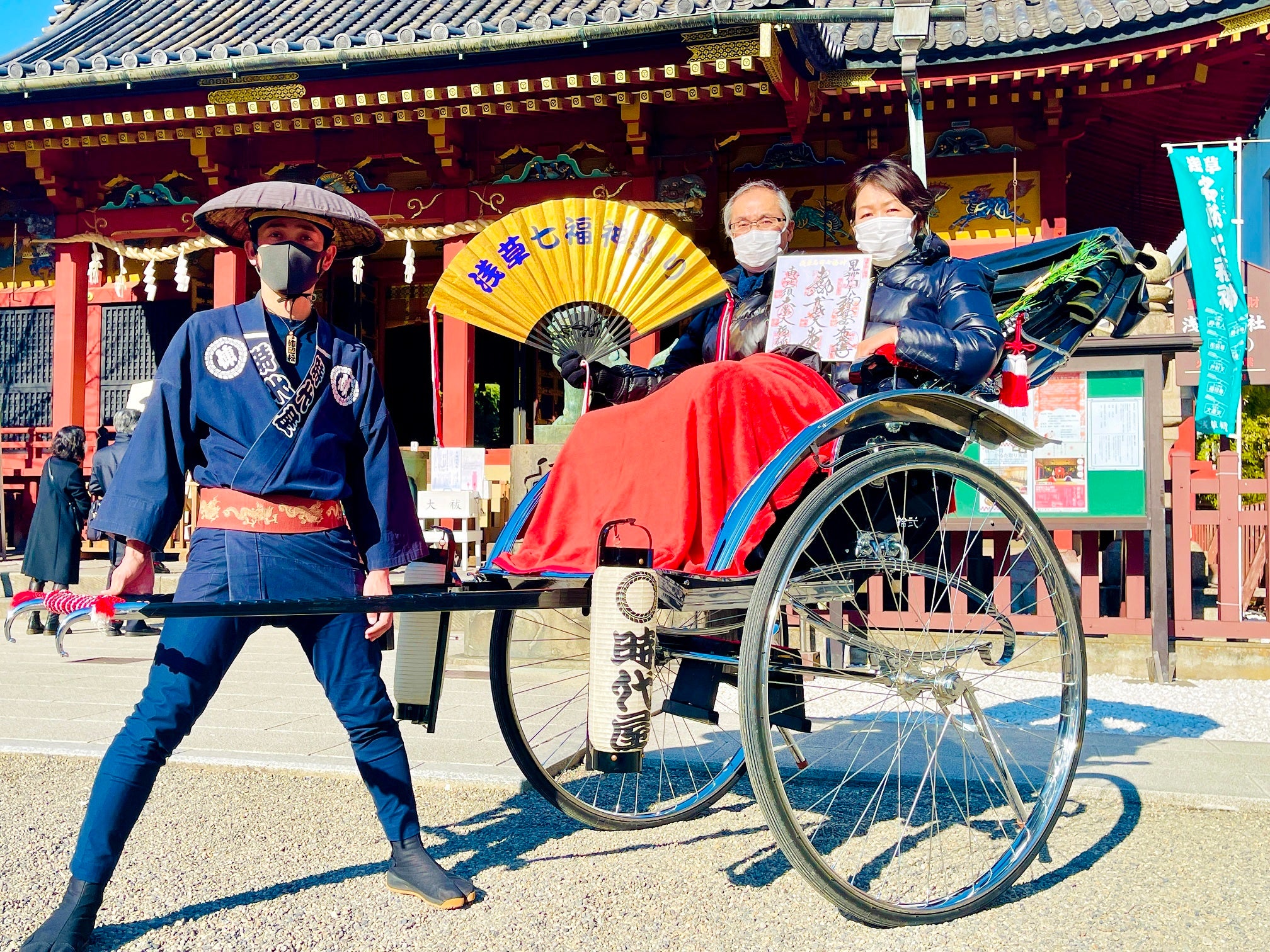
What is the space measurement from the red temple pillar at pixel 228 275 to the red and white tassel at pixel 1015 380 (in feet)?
26.7

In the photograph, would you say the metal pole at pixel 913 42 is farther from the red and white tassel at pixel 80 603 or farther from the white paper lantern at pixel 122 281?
the white paper lantern at pixel 122 281

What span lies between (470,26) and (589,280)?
17.0 ft

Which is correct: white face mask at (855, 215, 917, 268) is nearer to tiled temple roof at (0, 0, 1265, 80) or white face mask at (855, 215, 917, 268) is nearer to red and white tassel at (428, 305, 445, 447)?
red and white tassel at (428, 305, 445, 447)

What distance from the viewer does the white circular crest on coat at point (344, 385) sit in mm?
2531

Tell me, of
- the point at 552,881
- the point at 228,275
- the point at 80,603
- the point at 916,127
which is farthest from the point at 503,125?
the point at 80,603

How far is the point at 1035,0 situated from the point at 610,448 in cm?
788

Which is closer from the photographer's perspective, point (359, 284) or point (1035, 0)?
point (1035, 0)

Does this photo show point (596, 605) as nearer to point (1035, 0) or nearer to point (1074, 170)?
point (1035, 0)

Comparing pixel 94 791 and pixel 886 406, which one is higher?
pixel 886 406

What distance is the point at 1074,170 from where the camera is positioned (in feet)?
32.8

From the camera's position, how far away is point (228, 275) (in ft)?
31.7

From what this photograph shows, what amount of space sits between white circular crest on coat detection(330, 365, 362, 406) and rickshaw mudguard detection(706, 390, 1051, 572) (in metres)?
0.96

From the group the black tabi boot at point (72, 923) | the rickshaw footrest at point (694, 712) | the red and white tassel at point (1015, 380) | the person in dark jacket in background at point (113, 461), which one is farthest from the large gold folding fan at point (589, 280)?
the person in dark jacket in background at point (113, 461)

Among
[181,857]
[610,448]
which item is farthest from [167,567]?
[610,448]
